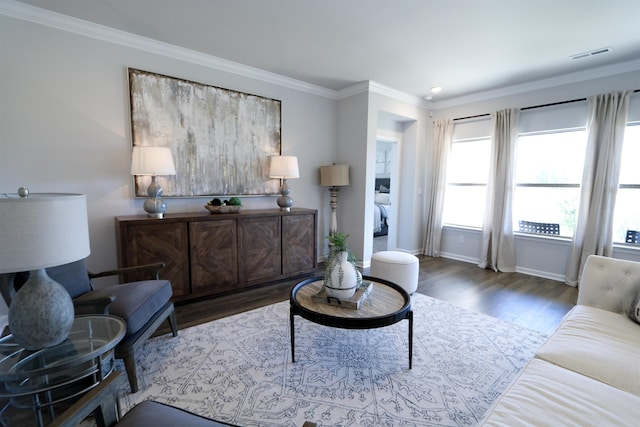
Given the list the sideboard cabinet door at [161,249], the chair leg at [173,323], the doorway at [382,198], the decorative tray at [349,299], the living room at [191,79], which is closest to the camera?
the decorative tray at [349,299]

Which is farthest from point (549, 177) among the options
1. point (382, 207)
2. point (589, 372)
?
point (589, 372)

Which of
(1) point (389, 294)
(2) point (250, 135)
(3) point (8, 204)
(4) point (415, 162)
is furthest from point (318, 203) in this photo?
(3) point (8, 204)

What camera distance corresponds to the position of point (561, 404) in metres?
1.14

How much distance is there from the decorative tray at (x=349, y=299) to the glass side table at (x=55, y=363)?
4.09 feet

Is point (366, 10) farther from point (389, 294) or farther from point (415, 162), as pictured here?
point (415, 162)

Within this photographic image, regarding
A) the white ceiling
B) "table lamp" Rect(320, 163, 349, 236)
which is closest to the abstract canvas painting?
the white ceiling

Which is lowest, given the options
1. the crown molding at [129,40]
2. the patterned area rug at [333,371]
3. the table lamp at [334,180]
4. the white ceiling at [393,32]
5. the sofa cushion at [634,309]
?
the patterned area rug at [333,371]

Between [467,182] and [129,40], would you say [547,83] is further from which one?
[129,40]

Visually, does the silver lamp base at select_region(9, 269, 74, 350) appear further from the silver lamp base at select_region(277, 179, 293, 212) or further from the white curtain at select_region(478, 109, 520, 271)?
the white curtain at select_region(478, 109, 520, 271)

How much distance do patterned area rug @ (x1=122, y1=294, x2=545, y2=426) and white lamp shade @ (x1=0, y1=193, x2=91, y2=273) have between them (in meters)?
1.08

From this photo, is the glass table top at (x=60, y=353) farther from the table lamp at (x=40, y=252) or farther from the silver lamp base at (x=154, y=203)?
the silver lamp base at (x=154, y=203)

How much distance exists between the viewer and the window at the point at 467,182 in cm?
487

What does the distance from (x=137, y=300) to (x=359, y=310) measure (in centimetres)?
154

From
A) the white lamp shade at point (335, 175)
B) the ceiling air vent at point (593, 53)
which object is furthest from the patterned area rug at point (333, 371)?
the ceiling air vent at point (593, 53)
